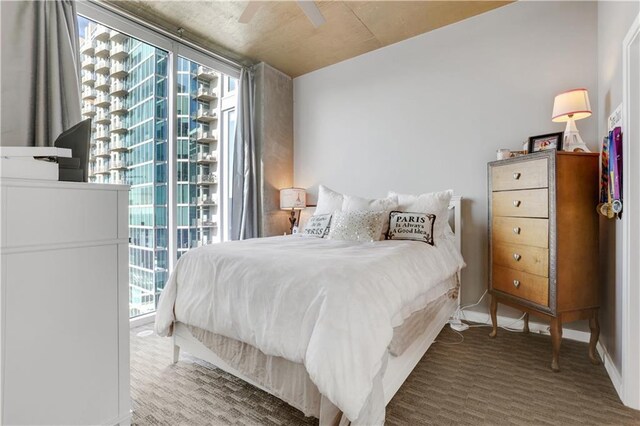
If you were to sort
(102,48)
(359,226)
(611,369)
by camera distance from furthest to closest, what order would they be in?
(102,48) < (359,226) < (611,369)

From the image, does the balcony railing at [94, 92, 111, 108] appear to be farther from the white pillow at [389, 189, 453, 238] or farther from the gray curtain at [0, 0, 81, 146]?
the white pillow at [389, 189, 453, 238]

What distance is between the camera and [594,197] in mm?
2047

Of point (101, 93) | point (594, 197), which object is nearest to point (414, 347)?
point (594, 197)

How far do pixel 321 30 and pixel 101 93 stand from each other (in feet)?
7.14

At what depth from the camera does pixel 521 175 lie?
220cm

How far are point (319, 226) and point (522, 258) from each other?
5.15 ft

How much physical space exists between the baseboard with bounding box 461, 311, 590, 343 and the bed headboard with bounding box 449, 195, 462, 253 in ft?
2.03

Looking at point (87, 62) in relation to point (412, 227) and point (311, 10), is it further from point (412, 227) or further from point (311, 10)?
point (412, 227)

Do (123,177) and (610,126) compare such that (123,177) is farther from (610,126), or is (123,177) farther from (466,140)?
(610,126)

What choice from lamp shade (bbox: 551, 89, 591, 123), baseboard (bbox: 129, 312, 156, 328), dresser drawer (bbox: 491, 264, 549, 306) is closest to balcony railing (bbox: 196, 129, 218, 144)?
baseboard (bbox: 129, 312, 156, 328)

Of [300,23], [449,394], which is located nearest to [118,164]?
[300,23]

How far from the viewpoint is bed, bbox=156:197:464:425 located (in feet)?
3.89

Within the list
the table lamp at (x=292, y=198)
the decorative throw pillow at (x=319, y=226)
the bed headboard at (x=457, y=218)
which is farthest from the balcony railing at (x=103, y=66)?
the bed headboard at (x=457, y=218)

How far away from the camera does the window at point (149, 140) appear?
2.76 m
